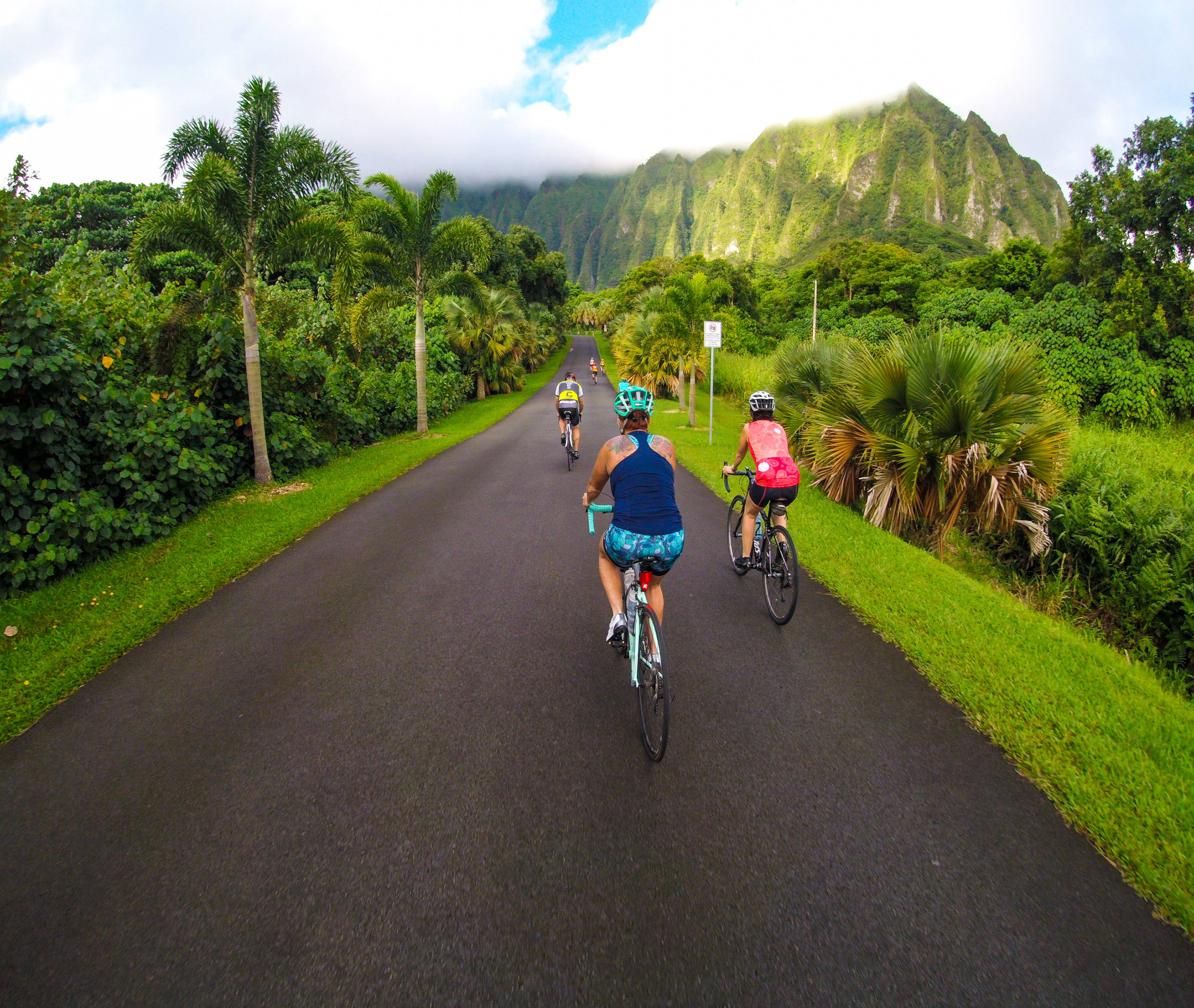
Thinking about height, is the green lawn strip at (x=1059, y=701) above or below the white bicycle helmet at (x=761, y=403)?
below

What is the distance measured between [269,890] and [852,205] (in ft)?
682

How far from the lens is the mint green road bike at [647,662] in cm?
345

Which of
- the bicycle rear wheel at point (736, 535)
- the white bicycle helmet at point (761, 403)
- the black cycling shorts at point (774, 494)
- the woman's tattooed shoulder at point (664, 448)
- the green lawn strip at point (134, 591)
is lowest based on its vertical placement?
the green lawn strip at point (134, 591)

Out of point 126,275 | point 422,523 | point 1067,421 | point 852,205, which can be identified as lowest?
point 422,523

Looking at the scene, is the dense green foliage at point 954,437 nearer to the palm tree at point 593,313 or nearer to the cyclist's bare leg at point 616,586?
the cyclist's bare leg at point 616,586

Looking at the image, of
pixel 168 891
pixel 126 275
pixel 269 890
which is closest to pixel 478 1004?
pixel 269 890

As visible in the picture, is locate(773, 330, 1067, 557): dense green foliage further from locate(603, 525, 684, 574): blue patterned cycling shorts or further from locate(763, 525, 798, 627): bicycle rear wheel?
locate(603, 525, 684, 574): blue patterned cycling shorts

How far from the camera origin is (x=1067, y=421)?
848cm

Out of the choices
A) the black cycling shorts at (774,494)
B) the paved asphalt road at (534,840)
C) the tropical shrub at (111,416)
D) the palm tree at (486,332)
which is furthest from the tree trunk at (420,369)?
the black cycling shorts at (774,494)

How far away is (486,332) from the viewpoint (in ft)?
109

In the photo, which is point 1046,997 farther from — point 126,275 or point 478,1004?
point 126,275

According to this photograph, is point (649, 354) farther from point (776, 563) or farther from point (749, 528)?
point (776, 563)

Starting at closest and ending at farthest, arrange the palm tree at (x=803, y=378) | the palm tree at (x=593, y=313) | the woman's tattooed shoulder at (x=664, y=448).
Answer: the woman's tattooed shoulder at (x=664, y=448), the palm tree at (x=803, y=378), the palm tree at (x=593, y=313)

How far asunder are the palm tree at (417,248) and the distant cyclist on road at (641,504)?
635 inches
